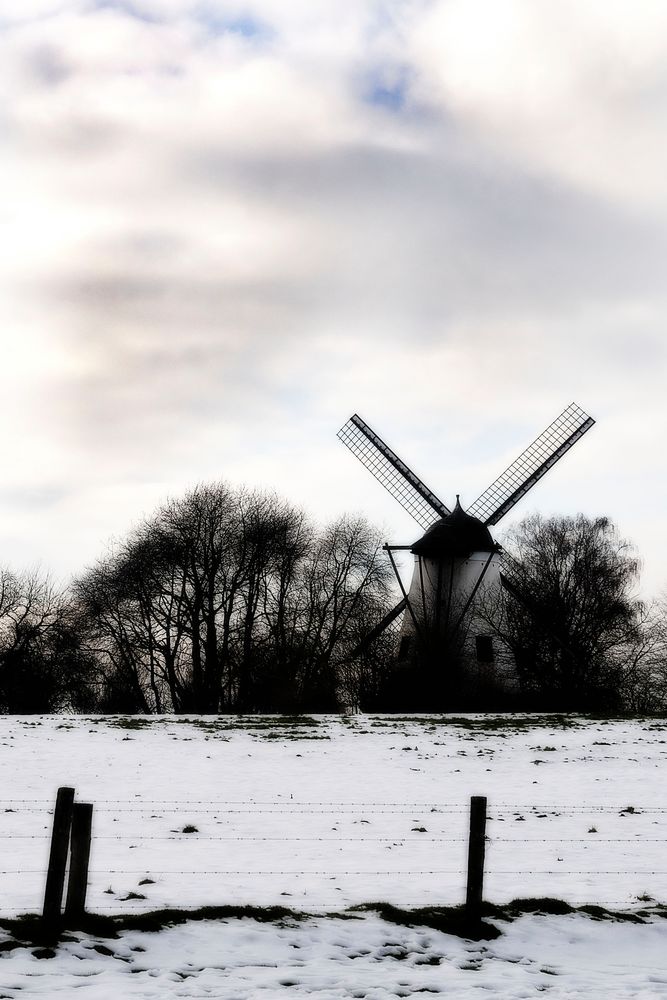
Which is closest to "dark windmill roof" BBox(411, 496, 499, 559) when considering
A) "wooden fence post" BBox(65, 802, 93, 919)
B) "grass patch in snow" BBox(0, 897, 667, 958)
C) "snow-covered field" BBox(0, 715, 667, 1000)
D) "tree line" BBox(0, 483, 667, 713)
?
"tree line" BBox(0, 483, 667, 713)

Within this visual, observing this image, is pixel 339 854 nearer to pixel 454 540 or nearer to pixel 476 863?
pixel 476 863

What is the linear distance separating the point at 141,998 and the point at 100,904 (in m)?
2.84

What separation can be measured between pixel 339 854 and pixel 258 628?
142 feet

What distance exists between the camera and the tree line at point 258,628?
2109 inches

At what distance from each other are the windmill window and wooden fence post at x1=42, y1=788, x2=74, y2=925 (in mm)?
43039

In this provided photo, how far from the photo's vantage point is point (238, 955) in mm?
9883

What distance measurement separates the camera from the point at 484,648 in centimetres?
5241

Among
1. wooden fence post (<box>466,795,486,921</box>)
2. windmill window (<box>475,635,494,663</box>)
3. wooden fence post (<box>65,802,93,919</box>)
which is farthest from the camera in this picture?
windmill window (<box>475,635,494,663</box>)

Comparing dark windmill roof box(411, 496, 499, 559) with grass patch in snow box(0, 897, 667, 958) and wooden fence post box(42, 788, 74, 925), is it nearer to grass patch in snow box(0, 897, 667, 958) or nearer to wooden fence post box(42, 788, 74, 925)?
grass patch in snow box(0, 897, 667, 958)

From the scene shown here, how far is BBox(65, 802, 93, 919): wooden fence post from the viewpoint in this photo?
10.0 metres

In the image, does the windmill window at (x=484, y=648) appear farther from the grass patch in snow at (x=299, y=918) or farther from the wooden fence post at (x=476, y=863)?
the wooden fence post at (x=476, y=863)

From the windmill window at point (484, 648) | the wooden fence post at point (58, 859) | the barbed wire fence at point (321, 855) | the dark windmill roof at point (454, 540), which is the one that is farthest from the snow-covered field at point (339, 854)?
the windmill window at point (484, 648)

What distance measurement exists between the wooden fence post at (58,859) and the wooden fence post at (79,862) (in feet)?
0.24

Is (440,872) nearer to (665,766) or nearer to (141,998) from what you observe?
(141,998)
